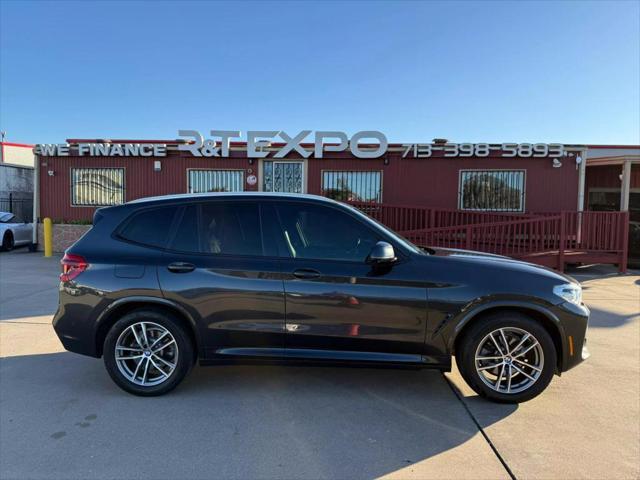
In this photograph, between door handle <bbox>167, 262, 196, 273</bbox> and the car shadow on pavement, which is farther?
door handle <bbox>167, 262, 196, 273</bbox>

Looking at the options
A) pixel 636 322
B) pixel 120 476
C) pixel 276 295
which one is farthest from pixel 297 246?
pixel 636 322

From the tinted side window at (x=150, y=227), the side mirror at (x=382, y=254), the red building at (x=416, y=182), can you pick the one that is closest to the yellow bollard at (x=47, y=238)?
the red building at (x=416, y=182)

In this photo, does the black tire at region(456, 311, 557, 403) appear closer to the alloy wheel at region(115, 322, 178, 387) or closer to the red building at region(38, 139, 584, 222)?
the alloy wheel at region(115, 322, 178, 387)

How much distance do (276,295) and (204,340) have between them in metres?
0.74

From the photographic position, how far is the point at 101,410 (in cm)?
345

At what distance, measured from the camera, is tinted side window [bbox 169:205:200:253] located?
12.2ft

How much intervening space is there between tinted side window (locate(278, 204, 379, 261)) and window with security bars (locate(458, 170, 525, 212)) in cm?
1011

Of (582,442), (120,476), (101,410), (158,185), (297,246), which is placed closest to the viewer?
(120,476)

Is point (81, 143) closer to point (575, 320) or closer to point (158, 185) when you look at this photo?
point (158, 185)

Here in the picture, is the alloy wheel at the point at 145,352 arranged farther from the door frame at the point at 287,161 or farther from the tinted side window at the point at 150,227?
the door frame at the point at 287,161

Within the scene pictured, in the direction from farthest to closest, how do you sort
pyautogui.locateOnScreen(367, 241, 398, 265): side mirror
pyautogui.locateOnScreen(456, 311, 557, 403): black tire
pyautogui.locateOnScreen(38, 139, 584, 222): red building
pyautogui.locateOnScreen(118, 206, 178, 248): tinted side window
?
pyautogui.locateOnScreen(38, 139, 584, 222): red building, pyautogui.locateOnScreen(118, 206, 178, 248): tinted side window, pyautogui.locateOnScreen(456, 311, 557, 403): black tire, pyautogui.locateOnScreen(367, 241, 398, 265): side mirror

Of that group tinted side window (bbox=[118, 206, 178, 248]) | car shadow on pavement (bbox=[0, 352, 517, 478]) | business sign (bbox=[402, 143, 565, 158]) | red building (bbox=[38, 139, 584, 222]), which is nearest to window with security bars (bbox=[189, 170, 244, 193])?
red building (bbox=[38, 139, 584, 222])

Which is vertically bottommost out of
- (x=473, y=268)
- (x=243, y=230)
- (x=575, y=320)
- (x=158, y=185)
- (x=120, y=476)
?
(x=120, y=476)

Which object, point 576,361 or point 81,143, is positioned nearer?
point 576,361
